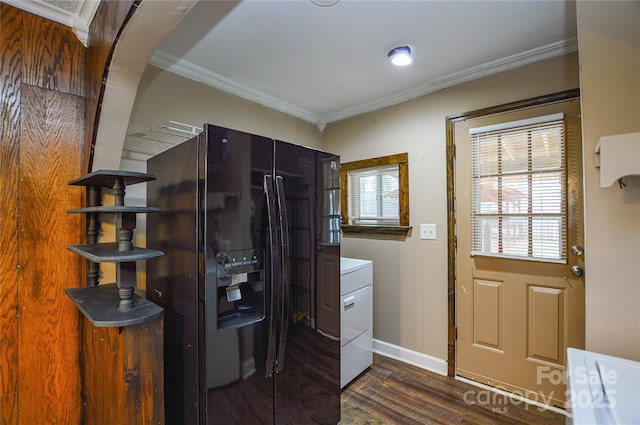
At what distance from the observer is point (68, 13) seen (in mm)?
1413

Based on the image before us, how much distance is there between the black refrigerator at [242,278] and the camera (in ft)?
3.91

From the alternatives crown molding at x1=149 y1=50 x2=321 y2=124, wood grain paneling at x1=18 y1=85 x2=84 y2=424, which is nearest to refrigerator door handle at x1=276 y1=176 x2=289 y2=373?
wood grain paneling at x1=18 y1=85 x2=84 y2=424

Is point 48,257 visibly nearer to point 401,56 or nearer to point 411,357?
point 401,56

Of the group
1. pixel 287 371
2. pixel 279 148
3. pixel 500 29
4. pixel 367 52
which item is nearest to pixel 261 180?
pixel 279 148

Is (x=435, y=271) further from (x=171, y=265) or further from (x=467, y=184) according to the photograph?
(x=171, y=265)

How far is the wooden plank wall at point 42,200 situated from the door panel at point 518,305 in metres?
2.47

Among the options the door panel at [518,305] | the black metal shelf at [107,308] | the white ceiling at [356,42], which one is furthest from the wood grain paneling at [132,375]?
the door panel at [518,305]

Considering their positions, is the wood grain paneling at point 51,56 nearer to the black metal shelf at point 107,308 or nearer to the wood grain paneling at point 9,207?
the wood grain paneling at point 9,207

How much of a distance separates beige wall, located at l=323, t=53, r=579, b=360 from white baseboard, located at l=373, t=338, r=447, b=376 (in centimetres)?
4

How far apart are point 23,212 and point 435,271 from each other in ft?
8.70

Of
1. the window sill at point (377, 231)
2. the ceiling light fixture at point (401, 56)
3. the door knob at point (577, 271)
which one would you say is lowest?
the door knob at point (577, 271)


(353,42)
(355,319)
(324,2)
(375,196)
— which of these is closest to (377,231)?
(375,196)

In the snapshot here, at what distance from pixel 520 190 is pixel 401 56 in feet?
4.15

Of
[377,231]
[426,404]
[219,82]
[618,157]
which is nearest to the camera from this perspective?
[618,157]
